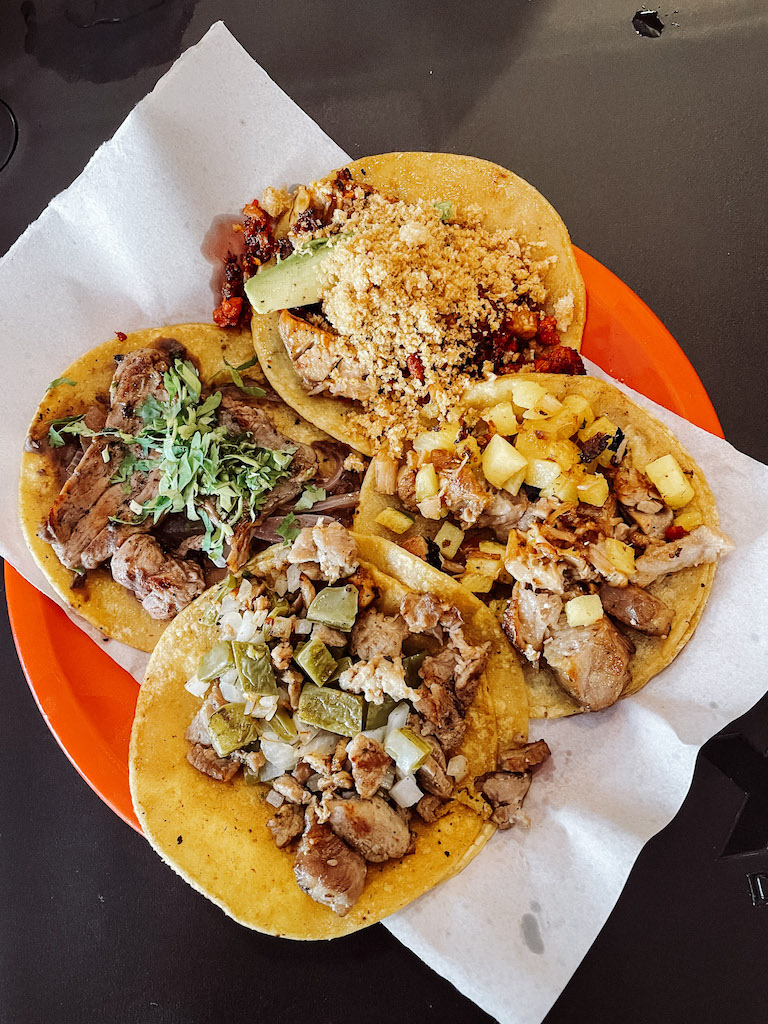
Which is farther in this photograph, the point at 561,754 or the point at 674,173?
the point at 674,173

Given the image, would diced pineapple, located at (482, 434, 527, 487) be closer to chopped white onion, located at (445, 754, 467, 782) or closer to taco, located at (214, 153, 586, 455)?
taco, located at (214, 153, 586, 455)

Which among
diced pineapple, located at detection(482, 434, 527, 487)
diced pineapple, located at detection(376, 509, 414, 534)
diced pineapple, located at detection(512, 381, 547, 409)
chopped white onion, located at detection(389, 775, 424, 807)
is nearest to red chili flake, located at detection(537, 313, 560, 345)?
diced pineapple, located at detection(512, 381, 547, 409)

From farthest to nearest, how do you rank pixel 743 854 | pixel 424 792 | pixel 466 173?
pixel 466 173 < pixel 743 854 < pixel 424 792

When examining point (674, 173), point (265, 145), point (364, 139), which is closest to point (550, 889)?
point (265, 145)

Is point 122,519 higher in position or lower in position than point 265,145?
lower

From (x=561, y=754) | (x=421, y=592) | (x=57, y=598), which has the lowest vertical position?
(x=561, y=754)

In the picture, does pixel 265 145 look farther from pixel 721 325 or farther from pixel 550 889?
pixel 550 889

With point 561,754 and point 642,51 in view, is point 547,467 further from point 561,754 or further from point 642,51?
point 642,51

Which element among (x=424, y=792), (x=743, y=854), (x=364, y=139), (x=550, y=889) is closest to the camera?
(x=550, y=889)
